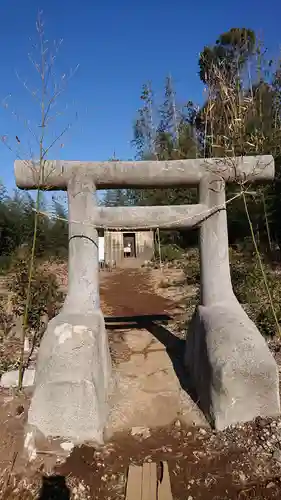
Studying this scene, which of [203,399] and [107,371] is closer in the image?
[203,399]

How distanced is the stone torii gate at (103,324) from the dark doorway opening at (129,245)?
14.5m

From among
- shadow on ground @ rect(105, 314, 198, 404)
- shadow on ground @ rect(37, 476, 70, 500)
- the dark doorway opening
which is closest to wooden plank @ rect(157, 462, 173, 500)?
shadow on ground @ rect(37, 476, 70, 500)

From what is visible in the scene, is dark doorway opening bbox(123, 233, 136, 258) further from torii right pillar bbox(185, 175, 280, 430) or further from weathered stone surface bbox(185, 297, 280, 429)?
weathered stone surface bbox(185, 297, 280, 429)

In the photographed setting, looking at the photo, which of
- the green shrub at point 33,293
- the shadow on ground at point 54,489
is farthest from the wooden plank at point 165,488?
the green shrub at point 33,293

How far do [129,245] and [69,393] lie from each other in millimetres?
16090

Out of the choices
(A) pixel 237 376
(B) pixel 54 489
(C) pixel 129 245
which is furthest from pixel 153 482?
(C) pixel 129 245

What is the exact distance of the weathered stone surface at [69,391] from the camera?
2854mm

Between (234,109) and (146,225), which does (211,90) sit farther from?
(146,225)

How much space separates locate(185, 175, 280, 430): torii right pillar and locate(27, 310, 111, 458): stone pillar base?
3.06 feet

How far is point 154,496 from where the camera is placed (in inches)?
89.4

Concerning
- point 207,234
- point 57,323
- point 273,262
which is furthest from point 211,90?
point 273,262

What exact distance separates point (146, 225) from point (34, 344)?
81.5 inches

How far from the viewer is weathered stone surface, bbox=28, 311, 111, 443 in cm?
285

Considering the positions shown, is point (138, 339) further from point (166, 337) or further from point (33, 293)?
point (33, 293)
